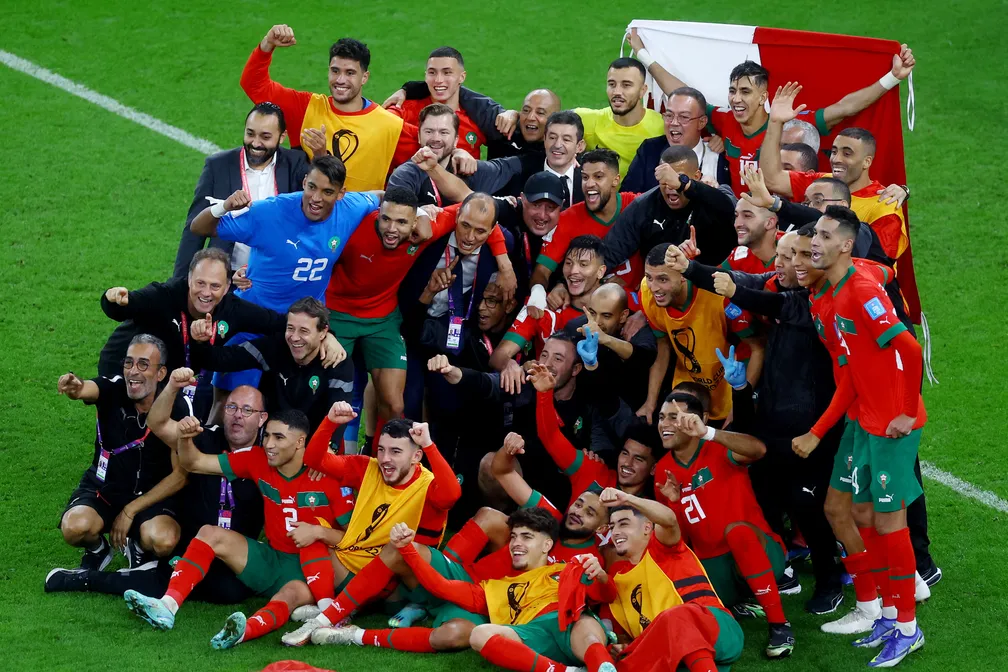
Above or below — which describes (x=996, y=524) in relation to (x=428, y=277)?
below

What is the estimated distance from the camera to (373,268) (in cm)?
746

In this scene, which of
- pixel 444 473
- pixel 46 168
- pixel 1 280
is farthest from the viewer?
pixel 46 168

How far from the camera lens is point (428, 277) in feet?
25.2

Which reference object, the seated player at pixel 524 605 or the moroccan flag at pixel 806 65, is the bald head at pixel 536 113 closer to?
the moroccan flag at pixel 806 65

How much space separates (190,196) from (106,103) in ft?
5.58

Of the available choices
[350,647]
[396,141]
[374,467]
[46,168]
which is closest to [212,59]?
[46,168]

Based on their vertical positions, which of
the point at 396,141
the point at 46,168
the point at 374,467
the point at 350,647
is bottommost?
the point at 350,647

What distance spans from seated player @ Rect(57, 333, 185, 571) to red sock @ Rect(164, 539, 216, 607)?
0.95ft

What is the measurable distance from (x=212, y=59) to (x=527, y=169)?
18.3 feet

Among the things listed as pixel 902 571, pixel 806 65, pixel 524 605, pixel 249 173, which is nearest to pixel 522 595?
pixel 524 605

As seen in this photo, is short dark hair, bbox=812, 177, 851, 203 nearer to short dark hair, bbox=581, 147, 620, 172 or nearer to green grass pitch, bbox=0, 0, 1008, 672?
short dark hair, bbox=581, 147, 620, 172

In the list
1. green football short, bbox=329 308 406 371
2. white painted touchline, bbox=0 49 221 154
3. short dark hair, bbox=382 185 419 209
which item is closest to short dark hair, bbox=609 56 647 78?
short dark hair, bbox=382 185 419 209

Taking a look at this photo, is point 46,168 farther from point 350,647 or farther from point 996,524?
point 996,524

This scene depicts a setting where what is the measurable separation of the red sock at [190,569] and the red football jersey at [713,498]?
2177mm
